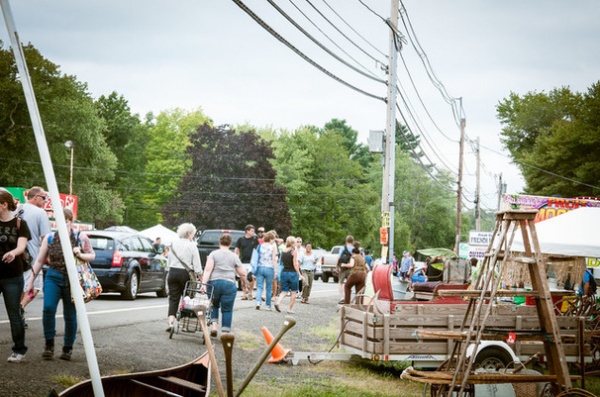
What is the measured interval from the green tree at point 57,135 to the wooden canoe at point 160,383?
43090 millimetres

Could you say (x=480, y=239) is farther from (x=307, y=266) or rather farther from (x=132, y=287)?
(x=132, y=287)

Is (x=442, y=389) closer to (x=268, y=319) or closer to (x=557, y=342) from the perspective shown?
(x=557, y=342)

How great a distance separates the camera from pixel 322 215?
265 ft

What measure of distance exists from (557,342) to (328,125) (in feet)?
344

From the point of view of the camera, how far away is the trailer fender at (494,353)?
36.2 feet

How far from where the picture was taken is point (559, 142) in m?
50.1

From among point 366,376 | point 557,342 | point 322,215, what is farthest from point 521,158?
point 557,342

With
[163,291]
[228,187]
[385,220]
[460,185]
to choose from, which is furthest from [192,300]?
[228,187]

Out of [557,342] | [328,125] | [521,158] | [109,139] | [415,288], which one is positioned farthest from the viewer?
[328,125]

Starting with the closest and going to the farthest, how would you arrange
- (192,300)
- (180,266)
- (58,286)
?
(58,286) → (192,300) → (180,266)

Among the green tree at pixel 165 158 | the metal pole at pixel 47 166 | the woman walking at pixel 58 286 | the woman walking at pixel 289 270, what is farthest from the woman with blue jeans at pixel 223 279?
the green tree at pixel 165 158

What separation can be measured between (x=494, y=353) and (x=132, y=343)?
17.9ft

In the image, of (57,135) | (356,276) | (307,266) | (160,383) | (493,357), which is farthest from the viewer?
(57,135)

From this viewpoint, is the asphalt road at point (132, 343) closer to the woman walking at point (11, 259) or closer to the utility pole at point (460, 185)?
the woman walking at point (11, 259)
